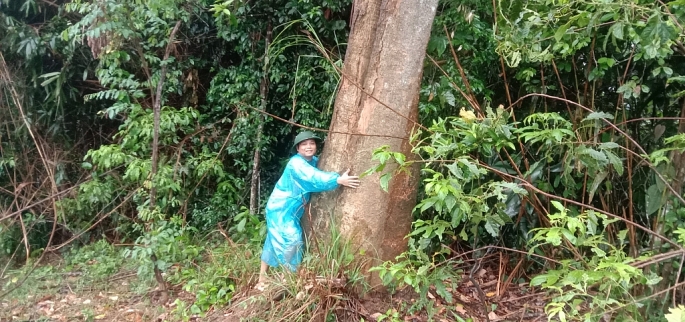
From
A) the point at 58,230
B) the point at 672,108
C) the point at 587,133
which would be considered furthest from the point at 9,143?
the point at 672,108

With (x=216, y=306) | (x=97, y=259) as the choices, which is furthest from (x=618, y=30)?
(x=97, y=259)

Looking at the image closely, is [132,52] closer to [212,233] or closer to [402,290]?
[212,233]

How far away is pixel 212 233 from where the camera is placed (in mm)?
5094

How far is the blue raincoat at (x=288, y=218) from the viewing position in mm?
3359

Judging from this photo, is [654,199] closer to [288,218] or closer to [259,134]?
[288,218]

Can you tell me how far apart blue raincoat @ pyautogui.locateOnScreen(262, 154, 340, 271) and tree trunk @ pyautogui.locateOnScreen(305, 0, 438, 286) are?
169mm

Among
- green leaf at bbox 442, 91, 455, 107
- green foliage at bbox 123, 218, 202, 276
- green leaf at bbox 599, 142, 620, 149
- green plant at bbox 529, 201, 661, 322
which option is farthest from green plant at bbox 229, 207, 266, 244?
green leaf at bbox 599, 142, 620, 149

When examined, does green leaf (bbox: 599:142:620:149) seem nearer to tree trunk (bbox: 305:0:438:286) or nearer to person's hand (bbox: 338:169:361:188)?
tree trunk (bbox: 305:0:438:286)

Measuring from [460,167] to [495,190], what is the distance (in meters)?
0.22

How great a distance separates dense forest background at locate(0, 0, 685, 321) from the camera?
8.35 feet

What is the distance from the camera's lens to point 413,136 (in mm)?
2598

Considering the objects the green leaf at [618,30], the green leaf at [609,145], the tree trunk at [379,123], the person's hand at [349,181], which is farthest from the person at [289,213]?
the green leaf at [618,30]

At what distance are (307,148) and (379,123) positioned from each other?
62cm

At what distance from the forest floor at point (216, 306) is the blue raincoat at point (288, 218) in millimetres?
296
